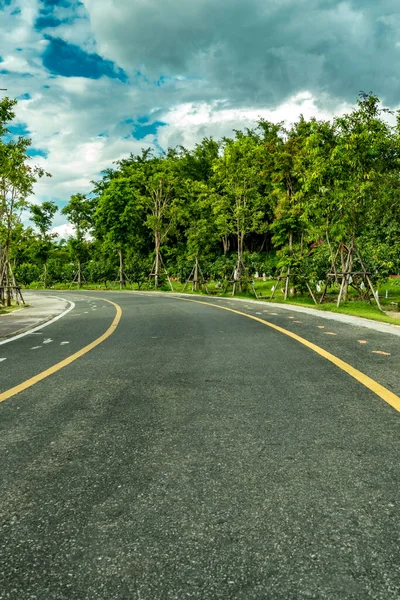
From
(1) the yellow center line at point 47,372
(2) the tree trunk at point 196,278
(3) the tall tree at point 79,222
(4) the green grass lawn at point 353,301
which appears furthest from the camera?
(3) the tall tree at point 79,222

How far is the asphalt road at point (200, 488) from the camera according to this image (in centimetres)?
175

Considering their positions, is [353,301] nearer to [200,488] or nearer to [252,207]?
[252,207]

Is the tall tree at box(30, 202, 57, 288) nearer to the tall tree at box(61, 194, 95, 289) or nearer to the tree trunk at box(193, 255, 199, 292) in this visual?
the tall tree at box(61, 194, 95, 289)

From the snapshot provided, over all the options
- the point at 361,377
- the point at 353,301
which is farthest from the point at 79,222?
the point at 361,377

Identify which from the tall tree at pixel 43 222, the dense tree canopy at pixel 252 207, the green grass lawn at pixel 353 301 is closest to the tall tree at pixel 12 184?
the dense tree canopy at pixel 252 207

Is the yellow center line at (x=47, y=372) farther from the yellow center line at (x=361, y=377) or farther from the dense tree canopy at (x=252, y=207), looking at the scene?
the dense tree canopy at (x=252, y=207)

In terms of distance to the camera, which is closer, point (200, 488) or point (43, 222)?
point (200, 488)

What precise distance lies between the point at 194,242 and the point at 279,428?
3251cm

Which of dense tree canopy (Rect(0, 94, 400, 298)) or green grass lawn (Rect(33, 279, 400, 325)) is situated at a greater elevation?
dense tree canopy (Rect(0, 94, 400, 298))

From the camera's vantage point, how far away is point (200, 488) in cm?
248

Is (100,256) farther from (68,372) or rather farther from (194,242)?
(68,372)

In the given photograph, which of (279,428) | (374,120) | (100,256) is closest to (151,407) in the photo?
(279,428)

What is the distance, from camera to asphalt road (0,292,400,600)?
1.75 metres

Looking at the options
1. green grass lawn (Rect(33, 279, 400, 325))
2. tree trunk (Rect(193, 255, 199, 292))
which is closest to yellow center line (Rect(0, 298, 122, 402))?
green grass lawn (Rect(33, 279, 400, 325))
